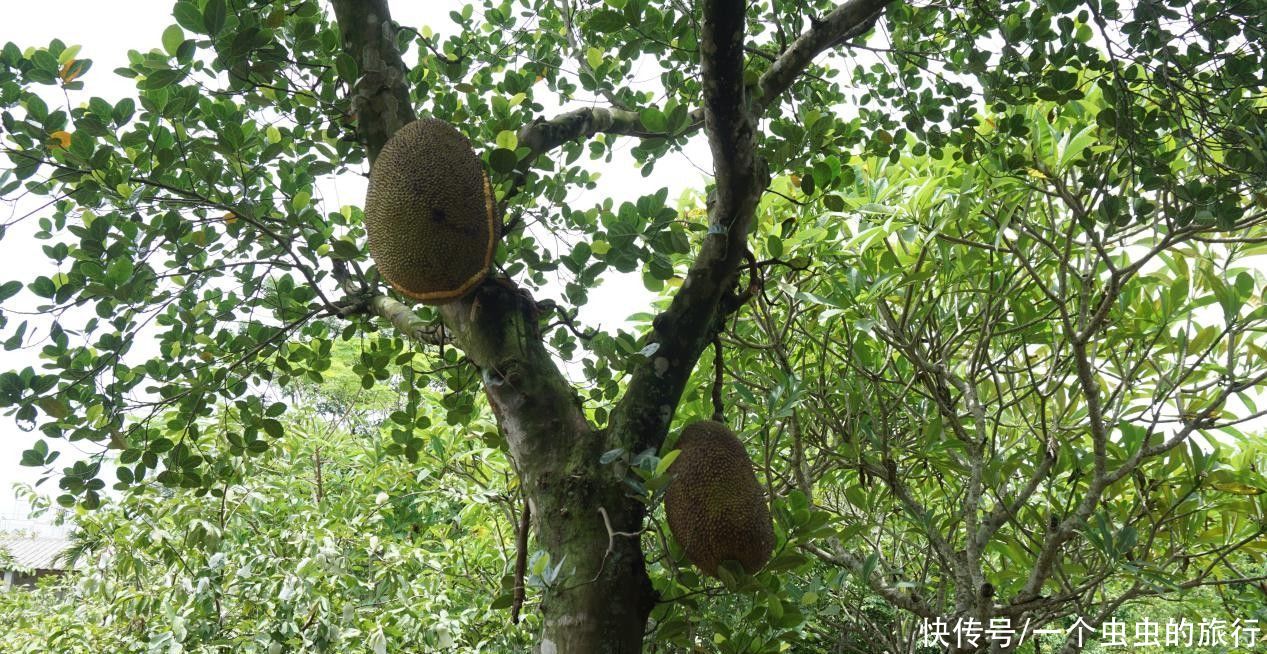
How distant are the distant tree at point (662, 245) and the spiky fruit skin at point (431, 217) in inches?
3.2

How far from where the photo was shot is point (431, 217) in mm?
1125

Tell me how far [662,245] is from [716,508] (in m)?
0.42

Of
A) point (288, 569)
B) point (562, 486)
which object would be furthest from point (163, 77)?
point (288, 569)

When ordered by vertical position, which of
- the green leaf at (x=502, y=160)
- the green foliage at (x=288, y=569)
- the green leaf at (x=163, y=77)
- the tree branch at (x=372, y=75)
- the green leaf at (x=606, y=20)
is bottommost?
the green foliage at (x=288, y=569)

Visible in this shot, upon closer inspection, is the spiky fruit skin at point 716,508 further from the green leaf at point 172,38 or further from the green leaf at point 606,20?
the green leaf at point 172,38

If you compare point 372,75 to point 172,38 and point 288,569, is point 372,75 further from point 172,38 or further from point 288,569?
point 288,569

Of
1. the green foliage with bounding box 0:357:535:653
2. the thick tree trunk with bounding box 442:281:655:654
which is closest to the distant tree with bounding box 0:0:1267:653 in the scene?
the thick tree trunk with bounding box 442:281:655:654

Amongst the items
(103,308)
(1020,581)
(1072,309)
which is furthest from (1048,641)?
(103,308)

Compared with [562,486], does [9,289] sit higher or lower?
higher

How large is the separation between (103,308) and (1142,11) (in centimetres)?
168

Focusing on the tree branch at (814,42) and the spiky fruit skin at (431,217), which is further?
the tree branch at (814,42)

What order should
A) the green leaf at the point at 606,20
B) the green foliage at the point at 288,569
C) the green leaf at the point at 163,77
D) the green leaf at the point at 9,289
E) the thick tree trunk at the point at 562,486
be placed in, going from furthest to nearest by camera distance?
the green foliage at the point at 288,569 → the green leaf at the point at 606,20 → the green leaf at the point at 9,289 → the green leaf at the point at 163,77 → the thick tree trunk at the point at 562,486

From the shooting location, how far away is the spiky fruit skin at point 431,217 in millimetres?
1125

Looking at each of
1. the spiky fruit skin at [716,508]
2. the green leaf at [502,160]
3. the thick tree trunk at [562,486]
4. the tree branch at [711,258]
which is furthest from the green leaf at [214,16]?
the spiky fruit skin at [716,508]
